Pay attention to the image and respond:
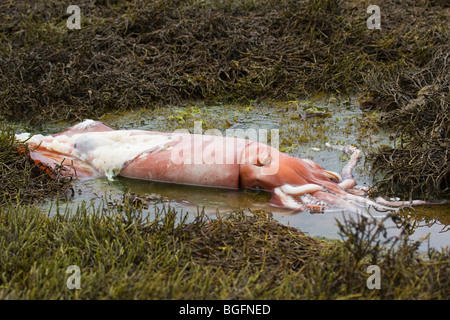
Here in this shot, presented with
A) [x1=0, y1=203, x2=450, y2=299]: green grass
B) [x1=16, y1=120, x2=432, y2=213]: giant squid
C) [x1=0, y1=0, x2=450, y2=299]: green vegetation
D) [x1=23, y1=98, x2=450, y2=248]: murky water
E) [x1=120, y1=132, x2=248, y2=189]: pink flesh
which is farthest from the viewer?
[x1=120, y1=132, x2=248, y2=189]: pink flesh

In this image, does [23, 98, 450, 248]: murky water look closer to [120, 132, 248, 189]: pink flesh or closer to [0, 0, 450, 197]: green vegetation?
[120, 132, 248, 189]: pink flesh

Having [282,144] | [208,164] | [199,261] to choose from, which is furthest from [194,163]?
[199,261]

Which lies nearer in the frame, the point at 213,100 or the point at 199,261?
the point at 199,261

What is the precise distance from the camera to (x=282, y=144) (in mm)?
6715

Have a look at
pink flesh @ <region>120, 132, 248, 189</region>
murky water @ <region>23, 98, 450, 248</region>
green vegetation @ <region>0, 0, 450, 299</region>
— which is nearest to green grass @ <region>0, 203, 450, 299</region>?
green vegetation @ <region>0, 0, 450, 299</region>

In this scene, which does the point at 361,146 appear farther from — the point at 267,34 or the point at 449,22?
the point at 449,22

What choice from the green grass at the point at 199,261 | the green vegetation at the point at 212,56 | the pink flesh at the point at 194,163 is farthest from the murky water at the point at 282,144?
the green grass at the point at 199,261

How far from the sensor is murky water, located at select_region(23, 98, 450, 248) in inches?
206

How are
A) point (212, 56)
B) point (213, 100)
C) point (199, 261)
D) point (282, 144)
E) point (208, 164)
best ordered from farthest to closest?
1. point (212, 56)
2. point (213, 100)
3. point (282, 144)
4. point (208, 164)
5. point (199, 261)

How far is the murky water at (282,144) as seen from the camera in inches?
206

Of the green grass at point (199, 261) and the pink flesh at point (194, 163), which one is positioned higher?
the pink flesh at point (194, 163)

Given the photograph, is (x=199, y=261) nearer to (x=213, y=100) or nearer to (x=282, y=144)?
(x=282, y=144)

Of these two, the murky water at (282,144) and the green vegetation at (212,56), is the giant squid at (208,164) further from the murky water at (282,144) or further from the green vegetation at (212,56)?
the green vegetation at (212,56)
